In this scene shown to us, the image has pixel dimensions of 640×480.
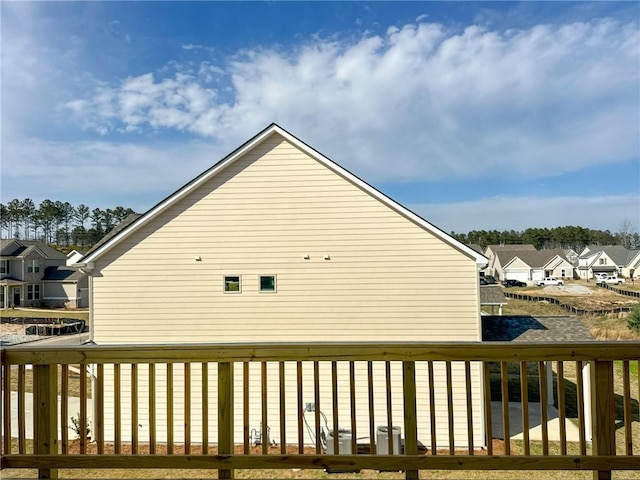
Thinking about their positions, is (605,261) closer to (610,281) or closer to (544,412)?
(610,281)

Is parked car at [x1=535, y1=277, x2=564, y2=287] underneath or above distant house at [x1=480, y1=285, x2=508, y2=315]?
underneath

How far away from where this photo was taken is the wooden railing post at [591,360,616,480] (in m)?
2.21

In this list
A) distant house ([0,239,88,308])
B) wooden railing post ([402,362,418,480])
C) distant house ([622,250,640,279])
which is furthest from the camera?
distant house ([622,250,640,279])

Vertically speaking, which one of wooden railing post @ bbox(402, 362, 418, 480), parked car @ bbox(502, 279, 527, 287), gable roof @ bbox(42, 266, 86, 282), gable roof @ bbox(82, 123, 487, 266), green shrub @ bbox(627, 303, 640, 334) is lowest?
parked car @ bbox(502, 279, 527, 287)

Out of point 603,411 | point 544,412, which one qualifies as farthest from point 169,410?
point 603,411

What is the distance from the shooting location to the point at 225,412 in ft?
7.53

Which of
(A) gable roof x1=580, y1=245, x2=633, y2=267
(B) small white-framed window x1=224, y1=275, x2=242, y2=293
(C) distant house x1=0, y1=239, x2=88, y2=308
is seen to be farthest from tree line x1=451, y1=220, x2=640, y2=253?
(B) small white-framed window x1=224, y1=275, x2=242, y2=293

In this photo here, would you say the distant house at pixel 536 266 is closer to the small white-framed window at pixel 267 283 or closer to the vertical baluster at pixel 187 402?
the small white-framed window at pixel 267 283

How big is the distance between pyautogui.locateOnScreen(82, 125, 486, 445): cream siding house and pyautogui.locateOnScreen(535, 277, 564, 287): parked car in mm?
40619

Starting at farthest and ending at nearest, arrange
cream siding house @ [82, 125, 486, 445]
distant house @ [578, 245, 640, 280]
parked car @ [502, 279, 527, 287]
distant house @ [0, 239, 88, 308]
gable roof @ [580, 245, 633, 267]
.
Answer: gable roof @ [580, 245, 633, 267]
distant house @ [578, 245, 640, 280]
parked car @ [502, 279, 527, 287]
distant house @ [0, 239, 88, 308]
cream siding house @ [82, 125, 486, 445]

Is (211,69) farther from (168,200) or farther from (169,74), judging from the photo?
(168,200)

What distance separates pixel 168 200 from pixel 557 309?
24821mm

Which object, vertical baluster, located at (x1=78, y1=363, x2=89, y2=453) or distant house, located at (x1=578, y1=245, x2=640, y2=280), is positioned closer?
vertical baluster, located at (x1=78, y1=363, x2=89, y2=453)

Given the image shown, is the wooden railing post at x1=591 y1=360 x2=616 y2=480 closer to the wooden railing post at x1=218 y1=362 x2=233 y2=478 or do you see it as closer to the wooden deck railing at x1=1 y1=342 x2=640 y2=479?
the wooden deck railing at x1=1 y1=342 x2=640 y2=479
